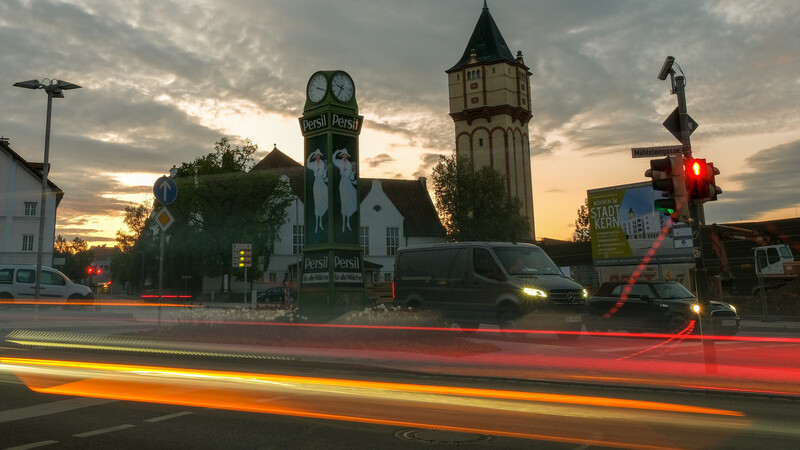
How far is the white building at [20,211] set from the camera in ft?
189

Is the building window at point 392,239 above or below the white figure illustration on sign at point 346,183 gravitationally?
above

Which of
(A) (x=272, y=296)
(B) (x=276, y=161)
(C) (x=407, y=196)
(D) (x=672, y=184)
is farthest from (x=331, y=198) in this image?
(B) (x=276, y=161)

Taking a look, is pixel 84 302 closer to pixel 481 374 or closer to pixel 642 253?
pixel 481 374

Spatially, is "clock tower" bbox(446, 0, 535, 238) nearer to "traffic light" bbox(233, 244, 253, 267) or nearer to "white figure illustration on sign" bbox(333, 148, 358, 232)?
"traffic light" bbox(233, 244, 253, 267)

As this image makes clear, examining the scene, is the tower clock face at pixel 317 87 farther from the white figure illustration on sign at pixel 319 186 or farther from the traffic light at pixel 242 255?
the traffic light at pixel 242 255

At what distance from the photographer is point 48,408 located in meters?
7.54

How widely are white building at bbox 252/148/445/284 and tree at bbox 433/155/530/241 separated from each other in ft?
28.1

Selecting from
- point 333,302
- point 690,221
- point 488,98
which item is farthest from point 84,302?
point 488,98

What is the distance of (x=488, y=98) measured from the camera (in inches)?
3430

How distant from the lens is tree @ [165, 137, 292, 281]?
53906 millimetres

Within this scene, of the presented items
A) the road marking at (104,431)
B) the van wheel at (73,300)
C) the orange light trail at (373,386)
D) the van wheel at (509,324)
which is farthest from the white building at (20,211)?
the road marking at (104,431)

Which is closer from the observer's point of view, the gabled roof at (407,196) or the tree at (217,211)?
the tree at (217,211)

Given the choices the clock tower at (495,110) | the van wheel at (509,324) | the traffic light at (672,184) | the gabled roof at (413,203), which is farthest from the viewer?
the clock tower at (495,110)

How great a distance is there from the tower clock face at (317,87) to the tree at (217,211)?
37.7m
